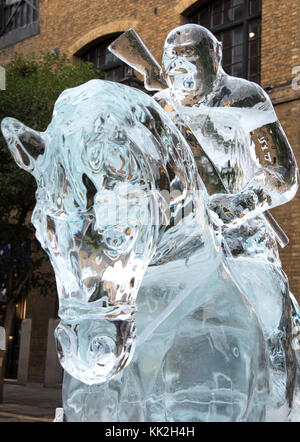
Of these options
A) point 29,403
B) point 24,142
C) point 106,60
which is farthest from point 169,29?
point 24,142

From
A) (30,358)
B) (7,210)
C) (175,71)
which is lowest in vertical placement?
(30,358)

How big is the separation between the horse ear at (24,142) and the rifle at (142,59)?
41.6 inches

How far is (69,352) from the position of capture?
1142 millimetres

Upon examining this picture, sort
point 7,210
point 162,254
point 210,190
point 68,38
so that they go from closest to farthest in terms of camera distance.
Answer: point 162,254, point 210,190, point 7,210, point 68,38

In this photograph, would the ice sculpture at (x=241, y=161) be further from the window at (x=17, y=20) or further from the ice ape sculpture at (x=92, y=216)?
the window at (x=17, y=20)

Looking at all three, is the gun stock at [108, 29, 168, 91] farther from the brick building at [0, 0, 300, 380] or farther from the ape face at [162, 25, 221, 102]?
the brick building at [0, 0, 300, 380]

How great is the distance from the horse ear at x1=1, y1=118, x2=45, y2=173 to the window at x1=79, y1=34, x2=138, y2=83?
1572 centimetres

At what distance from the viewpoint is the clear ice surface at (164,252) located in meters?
1.16

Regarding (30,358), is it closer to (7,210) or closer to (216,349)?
(7,210)

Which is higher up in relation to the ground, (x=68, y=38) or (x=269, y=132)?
(x=68, y=38)

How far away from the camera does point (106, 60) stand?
17844 millimetres

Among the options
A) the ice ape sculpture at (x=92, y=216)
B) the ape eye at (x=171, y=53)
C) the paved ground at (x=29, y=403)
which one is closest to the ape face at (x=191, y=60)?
the ape eye at (x=171, y=53)
